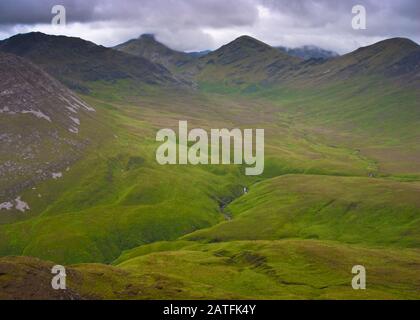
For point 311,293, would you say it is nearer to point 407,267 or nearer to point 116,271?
point 407,267

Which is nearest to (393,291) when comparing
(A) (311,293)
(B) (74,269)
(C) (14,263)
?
(A) (311,293)

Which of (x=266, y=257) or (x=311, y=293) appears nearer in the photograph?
(x=311, y=293)

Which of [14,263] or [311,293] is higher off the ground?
[14,263]
